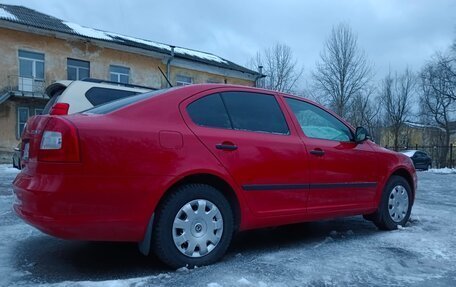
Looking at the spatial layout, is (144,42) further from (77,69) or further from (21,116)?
(21,116)

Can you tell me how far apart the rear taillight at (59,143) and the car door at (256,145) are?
0.94 metres

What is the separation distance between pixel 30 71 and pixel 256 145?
70.4ft

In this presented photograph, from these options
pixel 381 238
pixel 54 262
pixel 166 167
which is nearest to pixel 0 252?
pixel 54 262

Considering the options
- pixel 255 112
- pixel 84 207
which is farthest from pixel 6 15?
pixel 84 207

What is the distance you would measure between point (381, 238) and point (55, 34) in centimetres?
2177

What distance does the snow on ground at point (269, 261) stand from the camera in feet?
10.5

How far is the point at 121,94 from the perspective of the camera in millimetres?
Answer: 7543

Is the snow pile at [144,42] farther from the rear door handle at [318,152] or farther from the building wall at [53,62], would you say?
the rear door handle at [318,152]

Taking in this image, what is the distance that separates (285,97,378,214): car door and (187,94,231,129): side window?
88 cm

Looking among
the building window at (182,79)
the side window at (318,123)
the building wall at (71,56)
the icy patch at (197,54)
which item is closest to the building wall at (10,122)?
the building wall at (71,56)

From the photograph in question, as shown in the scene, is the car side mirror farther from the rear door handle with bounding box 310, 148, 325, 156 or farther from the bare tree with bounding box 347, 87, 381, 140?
the bare tree with bounding box 347, 87, 381, 140

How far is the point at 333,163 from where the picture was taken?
176 inches

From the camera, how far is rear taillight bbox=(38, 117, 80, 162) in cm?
303

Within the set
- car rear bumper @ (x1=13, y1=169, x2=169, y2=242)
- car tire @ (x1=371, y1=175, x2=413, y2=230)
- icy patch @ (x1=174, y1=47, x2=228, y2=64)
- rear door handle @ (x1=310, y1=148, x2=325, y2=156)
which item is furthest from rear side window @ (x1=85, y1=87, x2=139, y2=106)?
icy patch @ (x1=174, y1=47, x2=228, y2=64)
